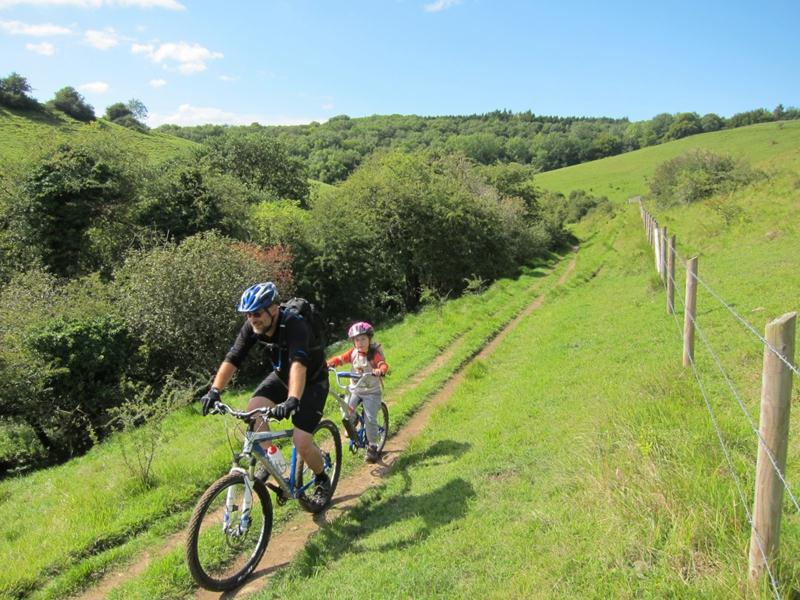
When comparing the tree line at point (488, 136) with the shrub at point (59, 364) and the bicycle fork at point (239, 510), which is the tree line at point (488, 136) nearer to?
the shrub at point (59, 364)

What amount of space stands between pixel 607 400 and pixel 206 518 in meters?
5.28

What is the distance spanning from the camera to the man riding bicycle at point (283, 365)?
523 cm

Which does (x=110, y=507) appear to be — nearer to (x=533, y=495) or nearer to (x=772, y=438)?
(x=533, y=495)

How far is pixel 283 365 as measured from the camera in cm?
567

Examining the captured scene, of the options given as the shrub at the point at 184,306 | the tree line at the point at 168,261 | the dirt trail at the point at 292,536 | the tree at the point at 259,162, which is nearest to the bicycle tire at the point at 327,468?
the dirt trail at the point at 292,536

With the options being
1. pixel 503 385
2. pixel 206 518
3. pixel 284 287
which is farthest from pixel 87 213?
pixel 206 518

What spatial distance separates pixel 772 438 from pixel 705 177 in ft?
138

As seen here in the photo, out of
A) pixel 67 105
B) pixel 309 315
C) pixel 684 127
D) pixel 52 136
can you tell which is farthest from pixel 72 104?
pixel 684 127

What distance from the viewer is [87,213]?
2889 centimetres

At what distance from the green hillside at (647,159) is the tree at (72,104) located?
72269mm

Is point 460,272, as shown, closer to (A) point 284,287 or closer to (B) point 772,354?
(A) point 284,287

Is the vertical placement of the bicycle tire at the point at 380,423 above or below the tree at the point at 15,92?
below

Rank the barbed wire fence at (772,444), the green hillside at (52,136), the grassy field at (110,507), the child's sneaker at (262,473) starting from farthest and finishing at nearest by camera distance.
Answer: the green hillside at (52,136), the child's sneaker at (262,473), the grassy field at (110,507), the barbed wire fence at (772,444)

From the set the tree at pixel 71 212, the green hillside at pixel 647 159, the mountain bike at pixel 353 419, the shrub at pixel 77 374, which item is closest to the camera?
the mountain bike at pixel 353 419
